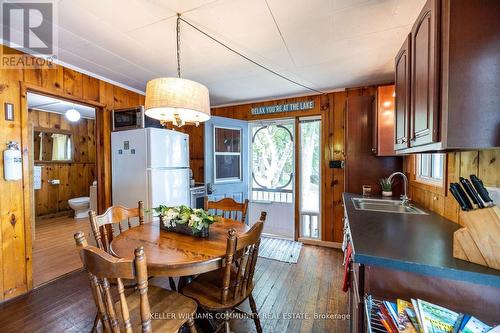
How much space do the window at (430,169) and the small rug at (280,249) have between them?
1.75 meters

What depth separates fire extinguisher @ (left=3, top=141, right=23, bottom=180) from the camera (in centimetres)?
204

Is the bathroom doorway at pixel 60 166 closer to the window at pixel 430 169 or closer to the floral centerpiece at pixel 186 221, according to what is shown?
the floral centerpiece at pixel 186 221

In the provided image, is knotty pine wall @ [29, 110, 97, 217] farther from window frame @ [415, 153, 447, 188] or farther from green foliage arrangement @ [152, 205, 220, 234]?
window frame @ [415, 153, 447, 188]

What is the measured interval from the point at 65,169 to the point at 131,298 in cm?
544

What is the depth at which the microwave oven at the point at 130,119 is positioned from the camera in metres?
2.80

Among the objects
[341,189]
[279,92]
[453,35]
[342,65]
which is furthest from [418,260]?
[279,92]

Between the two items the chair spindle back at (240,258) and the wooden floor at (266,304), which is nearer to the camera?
the chair spindle back at (240,258)

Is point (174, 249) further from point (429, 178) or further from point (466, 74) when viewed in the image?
point (429, 178)

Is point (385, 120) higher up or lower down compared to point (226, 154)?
higher up

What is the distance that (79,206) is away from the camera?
4980mm

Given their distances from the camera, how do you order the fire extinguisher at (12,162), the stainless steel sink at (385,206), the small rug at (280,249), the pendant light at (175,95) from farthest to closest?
the small rug at (280,249)
the fire extinguisher at (12,162)
the stainless steel sink at (385,206)
the pendant light at (175,95)

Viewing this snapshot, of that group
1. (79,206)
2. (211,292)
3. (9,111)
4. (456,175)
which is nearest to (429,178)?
(456,175)

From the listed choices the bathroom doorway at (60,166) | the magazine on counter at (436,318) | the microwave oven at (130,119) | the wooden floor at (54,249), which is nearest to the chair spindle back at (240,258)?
the magazine on counter at (436,318)

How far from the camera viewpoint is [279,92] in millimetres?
3500
